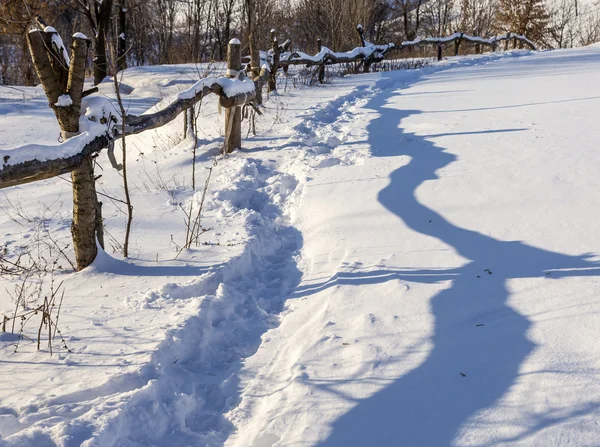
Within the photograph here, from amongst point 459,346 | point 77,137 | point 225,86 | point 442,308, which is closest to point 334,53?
point 225,86

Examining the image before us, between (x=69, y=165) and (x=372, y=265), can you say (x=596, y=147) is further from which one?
(x=69, y=165)

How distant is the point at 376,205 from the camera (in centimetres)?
478

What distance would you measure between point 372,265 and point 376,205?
1.21 metres

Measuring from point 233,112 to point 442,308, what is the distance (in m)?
4.84

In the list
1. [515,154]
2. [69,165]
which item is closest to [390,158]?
[515,154]

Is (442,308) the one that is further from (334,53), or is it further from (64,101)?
(334,53)

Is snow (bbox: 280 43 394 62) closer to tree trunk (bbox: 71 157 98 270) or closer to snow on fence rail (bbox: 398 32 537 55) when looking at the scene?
snow on fence rail (bbox: 398 32 537 55)

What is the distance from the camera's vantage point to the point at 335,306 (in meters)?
3.22

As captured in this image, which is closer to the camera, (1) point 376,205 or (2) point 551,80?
(1) point 376,205

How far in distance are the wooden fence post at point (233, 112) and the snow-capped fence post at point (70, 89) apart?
3583 mm

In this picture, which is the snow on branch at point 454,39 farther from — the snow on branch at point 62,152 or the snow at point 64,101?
the snow at point 64,101

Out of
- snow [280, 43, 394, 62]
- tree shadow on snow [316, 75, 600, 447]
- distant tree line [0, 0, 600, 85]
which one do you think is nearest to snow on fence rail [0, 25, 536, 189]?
tree shadow on snow [316, 75, 600, 447]

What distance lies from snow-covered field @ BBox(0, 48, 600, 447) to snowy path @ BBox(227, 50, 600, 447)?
1 centimetres

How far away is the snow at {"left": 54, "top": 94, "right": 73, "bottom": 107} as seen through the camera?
327 cm
